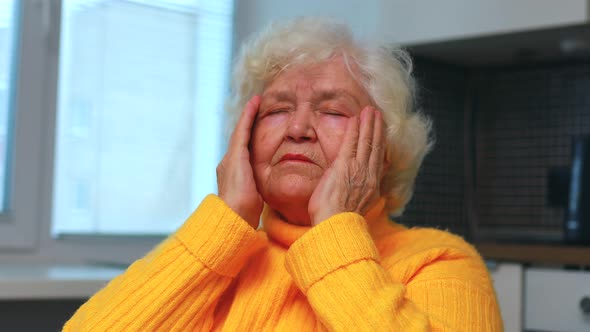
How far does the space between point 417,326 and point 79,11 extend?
5.00 ft

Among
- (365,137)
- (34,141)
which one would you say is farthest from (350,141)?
(34,141)

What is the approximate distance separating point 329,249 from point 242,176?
25 centimetres

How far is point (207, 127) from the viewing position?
2.58m

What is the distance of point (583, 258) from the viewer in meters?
1.81

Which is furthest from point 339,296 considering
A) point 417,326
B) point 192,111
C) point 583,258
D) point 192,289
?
point 192,111

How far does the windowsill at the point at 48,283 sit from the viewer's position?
5.31ft

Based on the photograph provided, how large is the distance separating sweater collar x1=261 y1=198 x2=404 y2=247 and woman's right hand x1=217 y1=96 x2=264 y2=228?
0.03 meters

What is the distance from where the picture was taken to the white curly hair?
4.69 feet

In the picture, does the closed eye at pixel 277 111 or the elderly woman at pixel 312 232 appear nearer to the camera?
the elderly woman at pixel 312 232

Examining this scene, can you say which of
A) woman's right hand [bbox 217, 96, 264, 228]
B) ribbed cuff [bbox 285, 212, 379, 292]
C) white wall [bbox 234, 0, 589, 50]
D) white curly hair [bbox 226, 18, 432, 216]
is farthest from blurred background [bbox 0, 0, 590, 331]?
ribbed cuff [bbox 285, 212, 379, 292]

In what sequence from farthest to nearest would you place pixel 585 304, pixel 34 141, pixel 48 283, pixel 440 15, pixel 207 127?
pixel 207 127 → pixel 34 141 → pixel 440 15 → pixel 585 304 → pixel 48 283

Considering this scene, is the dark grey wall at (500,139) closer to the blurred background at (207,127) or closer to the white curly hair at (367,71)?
the blurred background at (207,127)

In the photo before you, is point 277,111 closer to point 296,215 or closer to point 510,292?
point 296,215

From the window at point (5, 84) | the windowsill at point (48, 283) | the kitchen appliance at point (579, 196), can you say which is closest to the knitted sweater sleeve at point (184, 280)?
the windowsill at point (48, 283)
